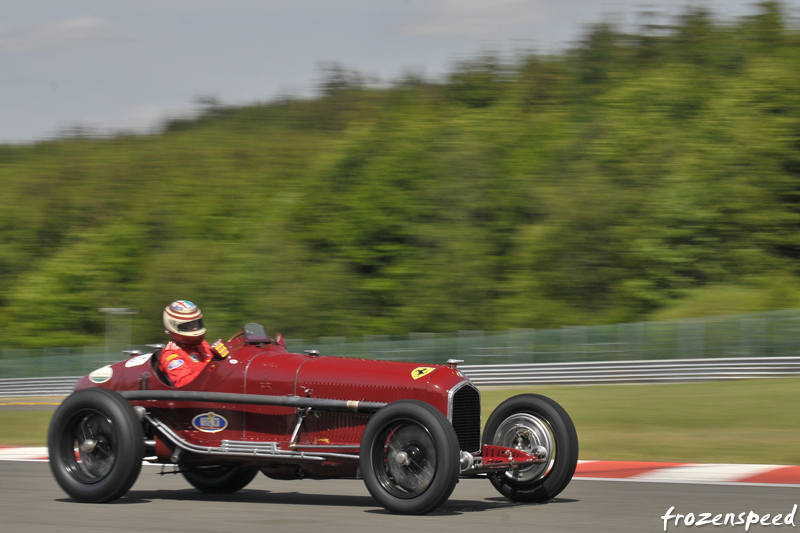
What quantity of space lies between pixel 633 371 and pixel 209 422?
56.4 feet

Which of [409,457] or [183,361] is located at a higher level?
[183,361]

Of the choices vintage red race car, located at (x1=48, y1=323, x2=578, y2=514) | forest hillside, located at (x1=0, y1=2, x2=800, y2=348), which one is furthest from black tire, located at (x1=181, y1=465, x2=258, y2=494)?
forest hillside, located at (x1=0, y1=2, x2=800, y2=348)

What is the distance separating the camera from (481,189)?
149ft

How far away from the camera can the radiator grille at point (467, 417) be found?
24.7ft

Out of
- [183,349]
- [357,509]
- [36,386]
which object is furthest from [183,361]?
[36,386]

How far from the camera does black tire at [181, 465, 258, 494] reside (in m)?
8.81

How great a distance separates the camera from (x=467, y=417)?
301 inches

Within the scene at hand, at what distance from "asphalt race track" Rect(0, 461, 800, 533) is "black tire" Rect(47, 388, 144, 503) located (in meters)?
0.15

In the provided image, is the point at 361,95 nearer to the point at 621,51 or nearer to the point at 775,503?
the point at 621,51

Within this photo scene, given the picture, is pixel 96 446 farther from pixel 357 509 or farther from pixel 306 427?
pixel 357 509

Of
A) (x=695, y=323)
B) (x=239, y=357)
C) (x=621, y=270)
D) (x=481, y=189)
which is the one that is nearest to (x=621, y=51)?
(x=481, y=189)

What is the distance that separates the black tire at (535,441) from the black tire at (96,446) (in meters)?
2.66

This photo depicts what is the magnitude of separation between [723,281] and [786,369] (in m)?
18.2

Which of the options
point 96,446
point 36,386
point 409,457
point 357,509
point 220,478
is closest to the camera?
point 409,457
